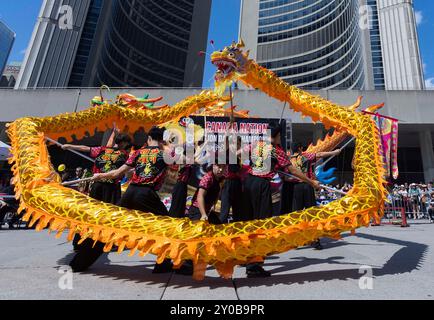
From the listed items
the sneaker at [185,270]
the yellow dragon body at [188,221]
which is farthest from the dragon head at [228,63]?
the sneaker at [185,270]

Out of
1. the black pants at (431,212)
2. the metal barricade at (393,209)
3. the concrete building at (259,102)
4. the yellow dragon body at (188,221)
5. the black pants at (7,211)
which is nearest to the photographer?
the yellow dragon body at (188,221)

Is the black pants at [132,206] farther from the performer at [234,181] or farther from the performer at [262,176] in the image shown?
the performer at [262,176]

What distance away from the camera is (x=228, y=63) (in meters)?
3.64

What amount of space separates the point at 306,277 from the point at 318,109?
7.60ft

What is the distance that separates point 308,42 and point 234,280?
6069 centimetres

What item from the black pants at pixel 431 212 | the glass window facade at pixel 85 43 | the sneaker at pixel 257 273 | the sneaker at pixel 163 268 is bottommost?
the sneaker at pixel 163 268

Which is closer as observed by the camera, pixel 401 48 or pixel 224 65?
pixel 224 65

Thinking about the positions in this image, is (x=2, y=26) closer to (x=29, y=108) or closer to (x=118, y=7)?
A: (x=118, y=7)

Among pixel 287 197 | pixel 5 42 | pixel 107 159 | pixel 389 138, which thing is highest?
pixel 5 42

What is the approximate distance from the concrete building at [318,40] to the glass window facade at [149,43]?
15831 mm

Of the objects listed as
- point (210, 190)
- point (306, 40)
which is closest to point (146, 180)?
point (210, 190)

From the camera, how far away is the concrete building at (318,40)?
149 feet

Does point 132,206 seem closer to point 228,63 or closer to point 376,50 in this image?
point 228,63

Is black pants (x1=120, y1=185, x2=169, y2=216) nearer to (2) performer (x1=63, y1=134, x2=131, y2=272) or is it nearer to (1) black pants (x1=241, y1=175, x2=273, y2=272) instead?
(1) black pants (x1=241, y1=175, x2=273, y2=272)
